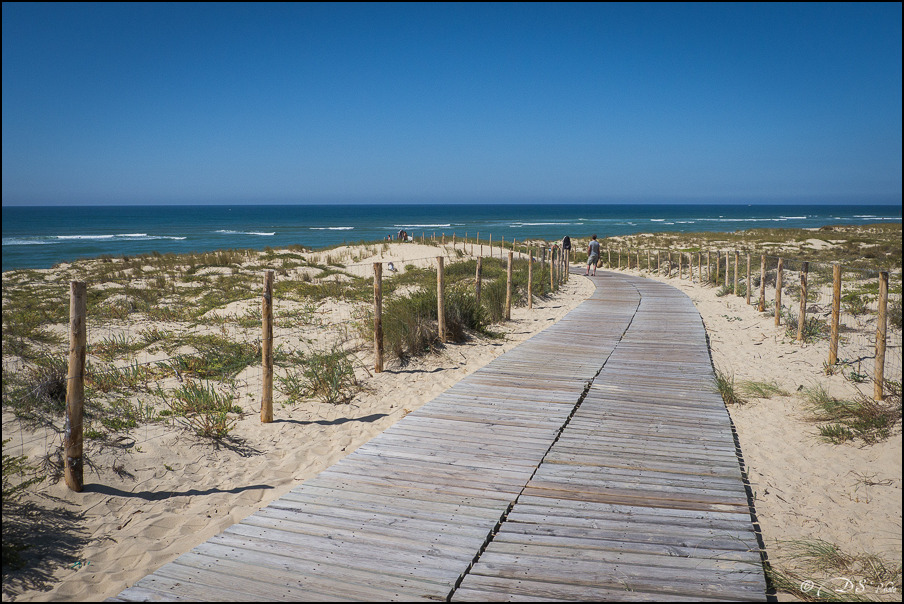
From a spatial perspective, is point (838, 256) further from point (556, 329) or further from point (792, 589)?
point (792, 589)

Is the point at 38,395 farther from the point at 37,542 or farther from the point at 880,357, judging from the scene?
the point at 880,357

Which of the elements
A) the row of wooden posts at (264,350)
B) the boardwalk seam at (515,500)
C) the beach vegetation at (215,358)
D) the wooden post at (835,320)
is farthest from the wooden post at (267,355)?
the wooden post at (835,320)

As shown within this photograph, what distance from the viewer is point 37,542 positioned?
358 centimetres

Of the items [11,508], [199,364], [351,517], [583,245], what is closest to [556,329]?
[199,364]

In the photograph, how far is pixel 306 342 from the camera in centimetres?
941

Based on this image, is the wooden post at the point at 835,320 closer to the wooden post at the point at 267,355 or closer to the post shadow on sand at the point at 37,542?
the wooden post at the point at 267,355

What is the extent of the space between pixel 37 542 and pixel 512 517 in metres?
3.16

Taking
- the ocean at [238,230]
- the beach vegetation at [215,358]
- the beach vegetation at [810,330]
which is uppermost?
the ocean at [238,230]

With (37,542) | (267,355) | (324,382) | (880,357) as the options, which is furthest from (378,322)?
(880,357)

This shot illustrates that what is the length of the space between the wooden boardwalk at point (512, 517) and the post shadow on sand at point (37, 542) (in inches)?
32.5

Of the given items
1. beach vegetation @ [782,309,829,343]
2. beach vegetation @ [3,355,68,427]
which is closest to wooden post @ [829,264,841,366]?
beach vegetation @ [782,309,829,343]

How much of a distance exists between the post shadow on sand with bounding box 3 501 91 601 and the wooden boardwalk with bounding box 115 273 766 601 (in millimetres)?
826

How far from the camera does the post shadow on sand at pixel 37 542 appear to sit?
3.25 meters

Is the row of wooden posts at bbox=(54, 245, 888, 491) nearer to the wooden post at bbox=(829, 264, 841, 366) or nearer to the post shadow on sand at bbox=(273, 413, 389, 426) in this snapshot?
the wooden post at bbox=(829, 264, 841, 366)
